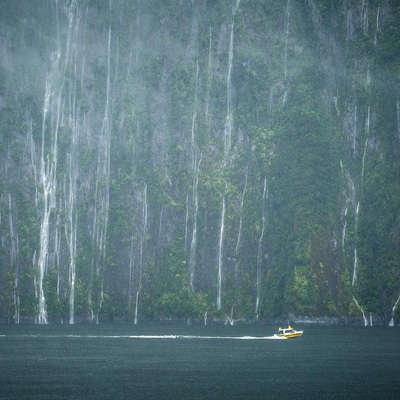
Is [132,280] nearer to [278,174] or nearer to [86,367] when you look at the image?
[278,174]

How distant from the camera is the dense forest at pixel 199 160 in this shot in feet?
538

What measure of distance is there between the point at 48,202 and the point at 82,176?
7209mm

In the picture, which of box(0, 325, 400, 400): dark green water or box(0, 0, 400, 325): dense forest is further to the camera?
box(0, 0, 400, 325): dense forest

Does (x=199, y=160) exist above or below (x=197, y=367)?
above

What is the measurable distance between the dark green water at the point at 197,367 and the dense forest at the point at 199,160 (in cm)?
4487

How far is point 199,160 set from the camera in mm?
173625

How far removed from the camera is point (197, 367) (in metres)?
76.5

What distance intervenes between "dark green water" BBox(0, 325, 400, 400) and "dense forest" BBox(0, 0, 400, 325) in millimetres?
44867

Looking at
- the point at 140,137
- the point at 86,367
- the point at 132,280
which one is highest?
the point at 140,137

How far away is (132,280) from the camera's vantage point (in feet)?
550

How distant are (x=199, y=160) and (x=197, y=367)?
9874 cm

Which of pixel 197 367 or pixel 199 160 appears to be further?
pixel 199 160

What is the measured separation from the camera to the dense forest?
164000 millimetres

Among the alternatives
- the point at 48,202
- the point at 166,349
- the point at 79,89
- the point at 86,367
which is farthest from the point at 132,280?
the point at 86,367
